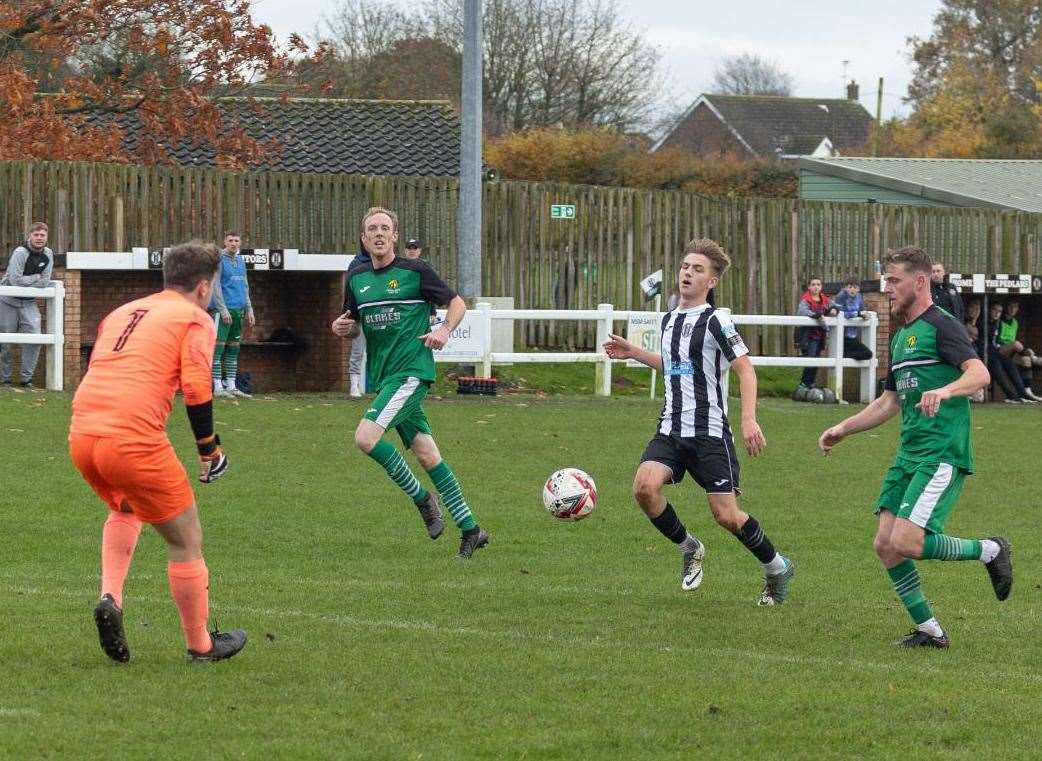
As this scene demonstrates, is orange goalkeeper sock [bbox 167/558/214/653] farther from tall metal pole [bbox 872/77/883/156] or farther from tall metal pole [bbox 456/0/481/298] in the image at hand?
tall metal pole [bbox 872/77/883/156]

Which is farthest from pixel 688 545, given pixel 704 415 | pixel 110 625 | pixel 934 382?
pixel 110 625

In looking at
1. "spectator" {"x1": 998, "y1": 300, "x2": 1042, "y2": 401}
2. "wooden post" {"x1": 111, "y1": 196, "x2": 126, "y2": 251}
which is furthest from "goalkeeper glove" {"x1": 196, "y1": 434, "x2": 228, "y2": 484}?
"spectator" {"x1": 998, "y1": 300, "x2": 1042, "y2": 401}

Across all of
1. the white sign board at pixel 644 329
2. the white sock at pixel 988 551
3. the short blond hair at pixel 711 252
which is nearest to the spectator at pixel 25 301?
the white sign board at pixel 644 329

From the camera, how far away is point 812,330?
25438mm

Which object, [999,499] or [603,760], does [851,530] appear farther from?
[603,760]

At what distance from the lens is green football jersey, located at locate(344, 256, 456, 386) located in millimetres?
11266

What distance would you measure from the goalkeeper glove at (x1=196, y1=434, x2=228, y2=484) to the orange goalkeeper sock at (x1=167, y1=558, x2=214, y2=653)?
14.2 inches

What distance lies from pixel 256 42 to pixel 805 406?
Result: 13.5 m

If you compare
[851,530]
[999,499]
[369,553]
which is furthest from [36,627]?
[999,499]

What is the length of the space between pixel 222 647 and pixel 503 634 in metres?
1.48

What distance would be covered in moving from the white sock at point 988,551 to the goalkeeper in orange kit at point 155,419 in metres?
3.72

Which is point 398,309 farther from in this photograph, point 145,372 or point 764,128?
point 764,128

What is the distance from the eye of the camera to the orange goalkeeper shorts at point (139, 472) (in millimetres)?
6957

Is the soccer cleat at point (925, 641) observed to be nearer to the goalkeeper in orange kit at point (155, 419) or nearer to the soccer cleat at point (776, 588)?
the soccer cleat at point (776, 588)
